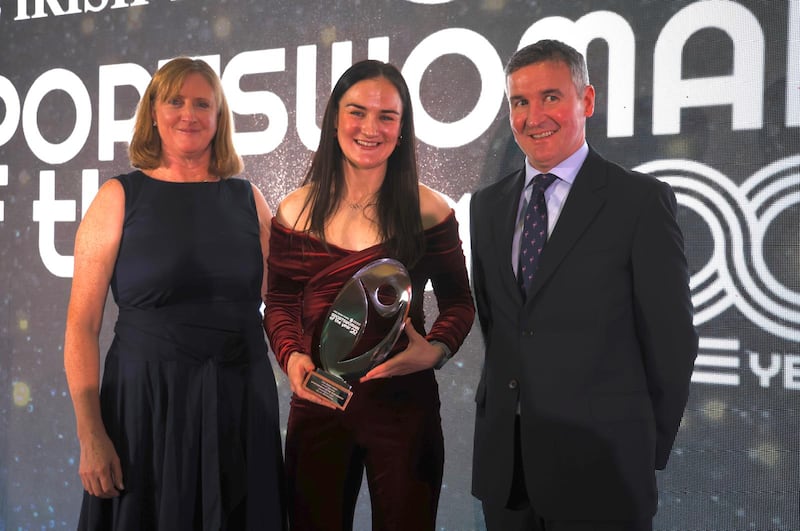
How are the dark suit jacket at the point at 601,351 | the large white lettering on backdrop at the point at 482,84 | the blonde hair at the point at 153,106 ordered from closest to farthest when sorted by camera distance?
the dark suit jacket at the point at 601,351 → the blonde hair at the point at 153,106 → the large white lettering on backdrop at the point at 482,84

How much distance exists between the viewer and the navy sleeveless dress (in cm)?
204

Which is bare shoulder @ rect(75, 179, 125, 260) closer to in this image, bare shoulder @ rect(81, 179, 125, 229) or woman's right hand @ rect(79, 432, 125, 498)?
bare shoulder @ rect(81, 179, 125, 229)

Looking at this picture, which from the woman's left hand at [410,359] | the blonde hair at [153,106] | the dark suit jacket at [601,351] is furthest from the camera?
the blonde hair at [153,106]

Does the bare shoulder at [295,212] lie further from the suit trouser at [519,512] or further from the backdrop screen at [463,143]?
the backdrop screen at [463,143]

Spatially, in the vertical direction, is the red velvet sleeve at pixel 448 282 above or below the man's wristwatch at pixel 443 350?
above

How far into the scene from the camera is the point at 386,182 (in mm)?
2018

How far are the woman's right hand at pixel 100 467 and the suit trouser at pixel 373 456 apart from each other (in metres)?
0.49

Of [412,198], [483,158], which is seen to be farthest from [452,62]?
[412,198]

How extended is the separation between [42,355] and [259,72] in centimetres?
164

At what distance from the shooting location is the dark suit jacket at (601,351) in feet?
5.52

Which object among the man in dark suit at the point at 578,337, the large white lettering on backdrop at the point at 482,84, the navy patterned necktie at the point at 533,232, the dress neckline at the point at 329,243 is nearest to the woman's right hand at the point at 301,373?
the dress neckline at the point at 329,243

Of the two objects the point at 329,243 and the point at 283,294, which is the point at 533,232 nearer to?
the point at 329,243

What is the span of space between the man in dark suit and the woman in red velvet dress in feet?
0.54

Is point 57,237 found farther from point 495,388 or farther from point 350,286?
point 495,388
